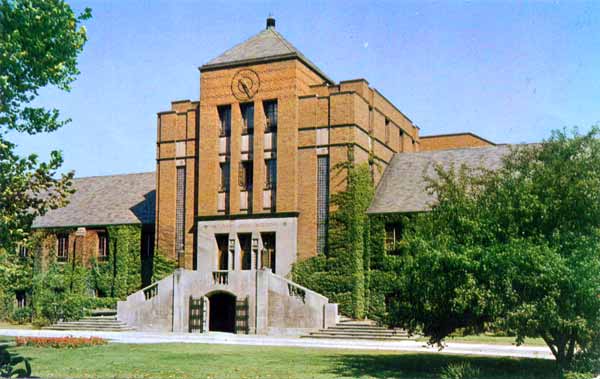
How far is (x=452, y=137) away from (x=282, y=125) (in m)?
17.9

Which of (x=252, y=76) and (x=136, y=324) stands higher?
(x=252, y=76)

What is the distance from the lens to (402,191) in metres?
40.3

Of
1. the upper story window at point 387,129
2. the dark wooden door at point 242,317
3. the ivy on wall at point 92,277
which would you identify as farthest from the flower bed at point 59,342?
the upper story window at point 387,129

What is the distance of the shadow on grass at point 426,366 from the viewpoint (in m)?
18.2

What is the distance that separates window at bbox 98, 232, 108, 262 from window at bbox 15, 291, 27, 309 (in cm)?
607

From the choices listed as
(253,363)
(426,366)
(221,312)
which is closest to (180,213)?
(221,312)

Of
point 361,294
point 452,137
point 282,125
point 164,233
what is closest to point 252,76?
point 282,125

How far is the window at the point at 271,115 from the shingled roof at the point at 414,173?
7.19 metres

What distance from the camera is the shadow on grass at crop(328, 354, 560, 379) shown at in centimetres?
1816

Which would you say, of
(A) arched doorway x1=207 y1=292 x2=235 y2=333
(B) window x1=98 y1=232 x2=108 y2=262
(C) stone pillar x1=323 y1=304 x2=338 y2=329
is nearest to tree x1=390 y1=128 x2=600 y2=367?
(C) stone pillar x1=323 y1=304 x2=338 y2=329

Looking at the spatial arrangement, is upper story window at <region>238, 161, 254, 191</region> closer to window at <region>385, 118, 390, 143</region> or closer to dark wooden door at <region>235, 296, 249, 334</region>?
dark wooden door at <region>235, 296, 249, 334</region>

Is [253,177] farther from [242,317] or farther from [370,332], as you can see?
[370,332]

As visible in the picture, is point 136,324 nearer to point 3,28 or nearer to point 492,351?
point 492,351

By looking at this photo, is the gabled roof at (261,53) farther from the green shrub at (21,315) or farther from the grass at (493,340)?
the green shrub at (21,315)
